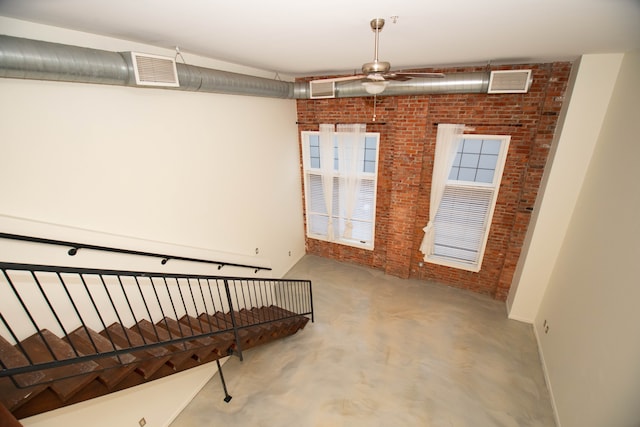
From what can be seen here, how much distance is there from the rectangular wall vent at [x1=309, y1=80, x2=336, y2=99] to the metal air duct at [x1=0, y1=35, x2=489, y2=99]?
34.7 inches

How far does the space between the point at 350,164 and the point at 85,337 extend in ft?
15.0

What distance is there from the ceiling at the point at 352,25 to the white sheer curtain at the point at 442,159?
136cm

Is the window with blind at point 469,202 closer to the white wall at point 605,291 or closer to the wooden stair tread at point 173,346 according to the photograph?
the white wall at point 605,291

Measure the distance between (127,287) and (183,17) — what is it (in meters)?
2.58

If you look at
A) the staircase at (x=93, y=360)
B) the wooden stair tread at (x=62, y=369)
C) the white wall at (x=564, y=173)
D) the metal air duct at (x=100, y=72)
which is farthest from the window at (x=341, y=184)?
the wooden stair tread at (x=62, y=369)

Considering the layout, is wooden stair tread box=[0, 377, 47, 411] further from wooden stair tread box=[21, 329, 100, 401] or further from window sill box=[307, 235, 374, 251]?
window sill box=[307, 235, 374, 251]

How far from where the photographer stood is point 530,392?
134 inches

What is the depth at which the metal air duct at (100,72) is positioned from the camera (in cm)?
180

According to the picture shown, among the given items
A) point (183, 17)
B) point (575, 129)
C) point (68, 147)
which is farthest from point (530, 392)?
point (68, 147)

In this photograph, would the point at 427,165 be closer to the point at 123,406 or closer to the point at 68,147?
the point at 68,147

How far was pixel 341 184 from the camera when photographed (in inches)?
225

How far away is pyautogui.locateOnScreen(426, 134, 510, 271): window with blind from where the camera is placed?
14.8ft

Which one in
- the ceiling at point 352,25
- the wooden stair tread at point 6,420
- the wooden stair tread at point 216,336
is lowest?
the wooden stair tread at point 216,336

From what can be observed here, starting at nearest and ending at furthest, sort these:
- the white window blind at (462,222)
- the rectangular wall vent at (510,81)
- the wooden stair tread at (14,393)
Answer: the wooden stair tread at (14,393)
the rectangular wall vent at (510,81)
the white window blind at (462,222)
